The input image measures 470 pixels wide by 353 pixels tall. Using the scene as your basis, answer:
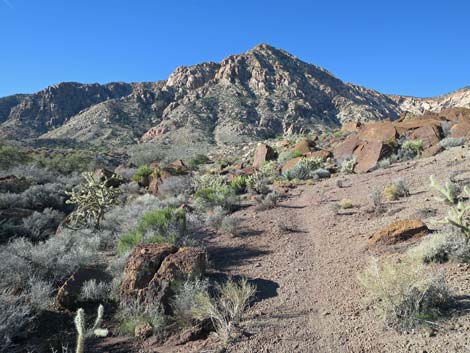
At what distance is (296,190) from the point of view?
13.6m

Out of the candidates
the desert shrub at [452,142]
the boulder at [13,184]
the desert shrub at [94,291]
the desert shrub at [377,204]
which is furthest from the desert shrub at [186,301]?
the desert shrub at [452,142]

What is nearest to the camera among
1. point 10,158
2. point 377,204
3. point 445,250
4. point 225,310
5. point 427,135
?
point 225,310

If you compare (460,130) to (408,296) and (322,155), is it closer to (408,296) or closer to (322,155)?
(322,155)

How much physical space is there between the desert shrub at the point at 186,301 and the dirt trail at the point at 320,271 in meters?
0.82

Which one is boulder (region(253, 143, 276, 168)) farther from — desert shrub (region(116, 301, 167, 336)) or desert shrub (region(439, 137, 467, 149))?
desert shrub (region(116, 301, 167, 336))

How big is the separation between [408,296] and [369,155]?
43.7 feet

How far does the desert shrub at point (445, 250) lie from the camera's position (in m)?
4.97

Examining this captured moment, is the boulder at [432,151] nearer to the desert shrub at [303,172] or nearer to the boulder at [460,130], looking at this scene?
the boulder at [460,130]

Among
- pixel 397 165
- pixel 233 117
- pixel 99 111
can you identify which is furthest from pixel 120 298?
pixel 99 111

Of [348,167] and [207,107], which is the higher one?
[207,107]

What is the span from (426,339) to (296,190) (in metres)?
10.1

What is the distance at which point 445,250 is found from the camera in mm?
5164

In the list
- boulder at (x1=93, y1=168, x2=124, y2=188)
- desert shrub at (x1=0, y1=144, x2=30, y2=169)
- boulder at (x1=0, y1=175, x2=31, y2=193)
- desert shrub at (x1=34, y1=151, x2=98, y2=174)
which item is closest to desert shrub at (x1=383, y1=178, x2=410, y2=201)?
boulder at (x1=93, y1=168, x2=124, y2=188)

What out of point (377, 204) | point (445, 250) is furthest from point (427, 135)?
point (445, 250)
